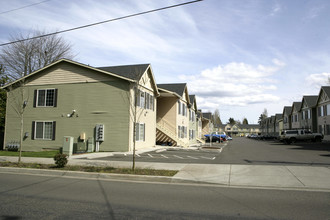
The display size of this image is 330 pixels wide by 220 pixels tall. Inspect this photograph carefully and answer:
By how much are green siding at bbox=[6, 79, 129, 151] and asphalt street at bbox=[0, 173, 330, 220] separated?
428 inches

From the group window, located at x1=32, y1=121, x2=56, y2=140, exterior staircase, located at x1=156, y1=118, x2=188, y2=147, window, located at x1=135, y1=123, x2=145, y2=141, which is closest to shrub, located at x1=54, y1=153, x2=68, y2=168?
window, located at x1=135, y1=123, x2=145, y2=141

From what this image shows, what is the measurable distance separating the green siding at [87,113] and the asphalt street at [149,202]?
10869 mm

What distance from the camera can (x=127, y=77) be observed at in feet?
64.7

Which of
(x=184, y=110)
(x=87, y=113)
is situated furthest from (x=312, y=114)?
(x=87, y=113)

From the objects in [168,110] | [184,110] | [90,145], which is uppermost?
[184,110]

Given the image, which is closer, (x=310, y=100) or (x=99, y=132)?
(x=99, y=132)

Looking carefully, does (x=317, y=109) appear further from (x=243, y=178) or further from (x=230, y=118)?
(x=230, y=118)

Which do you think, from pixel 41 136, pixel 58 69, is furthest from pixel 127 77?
pixel 41 136

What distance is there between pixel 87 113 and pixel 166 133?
918 centimetres

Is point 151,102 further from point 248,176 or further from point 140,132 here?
point 248,176

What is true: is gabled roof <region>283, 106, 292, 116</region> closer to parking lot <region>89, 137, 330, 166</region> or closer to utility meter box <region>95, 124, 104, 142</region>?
parking lot <region>89, 137, 330, 166</region>

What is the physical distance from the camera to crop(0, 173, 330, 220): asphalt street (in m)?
5.35

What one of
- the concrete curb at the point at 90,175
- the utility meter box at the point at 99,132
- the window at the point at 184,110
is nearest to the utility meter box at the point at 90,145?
the utility meter box at the point at 99,132

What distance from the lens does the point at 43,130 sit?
70.0ft
